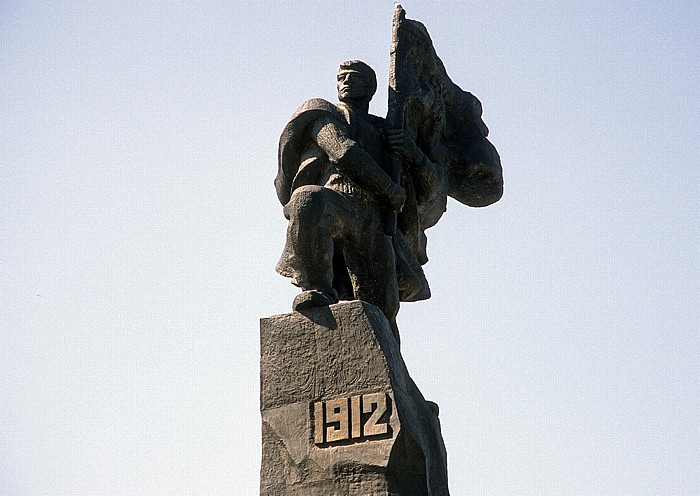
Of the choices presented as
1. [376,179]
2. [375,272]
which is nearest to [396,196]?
[376,179]

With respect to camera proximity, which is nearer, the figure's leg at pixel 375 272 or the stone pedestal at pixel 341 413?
the stone pedestal at pixel 341 413

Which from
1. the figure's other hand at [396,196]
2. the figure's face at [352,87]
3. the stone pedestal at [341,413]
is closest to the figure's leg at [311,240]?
the stone pedestal at [341,413]

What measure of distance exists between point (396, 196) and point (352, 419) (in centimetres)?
153

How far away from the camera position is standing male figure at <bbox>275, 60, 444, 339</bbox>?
10.5 m

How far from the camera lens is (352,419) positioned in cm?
1014

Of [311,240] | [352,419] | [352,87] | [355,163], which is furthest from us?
[352,87]

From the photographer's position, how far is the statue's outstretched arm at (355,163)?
10688 mm

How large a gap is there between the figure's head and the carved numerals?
212 centimetres

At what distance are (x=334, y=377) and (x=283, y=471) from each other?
64 centimetres

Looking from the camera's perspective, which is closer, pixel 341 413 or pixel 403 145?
pixel 341 413

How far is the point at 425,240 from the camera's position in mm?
11492

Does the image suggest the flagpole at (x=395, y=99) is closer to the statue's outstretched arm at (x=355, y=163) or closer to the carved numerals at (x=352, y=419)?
the statue's outstretched arm at (x=355, y=163)

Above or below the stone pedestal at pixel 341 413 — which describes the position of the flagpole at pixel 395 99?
above

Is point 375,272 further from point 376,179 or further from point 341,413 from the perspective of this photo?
point 341,413
